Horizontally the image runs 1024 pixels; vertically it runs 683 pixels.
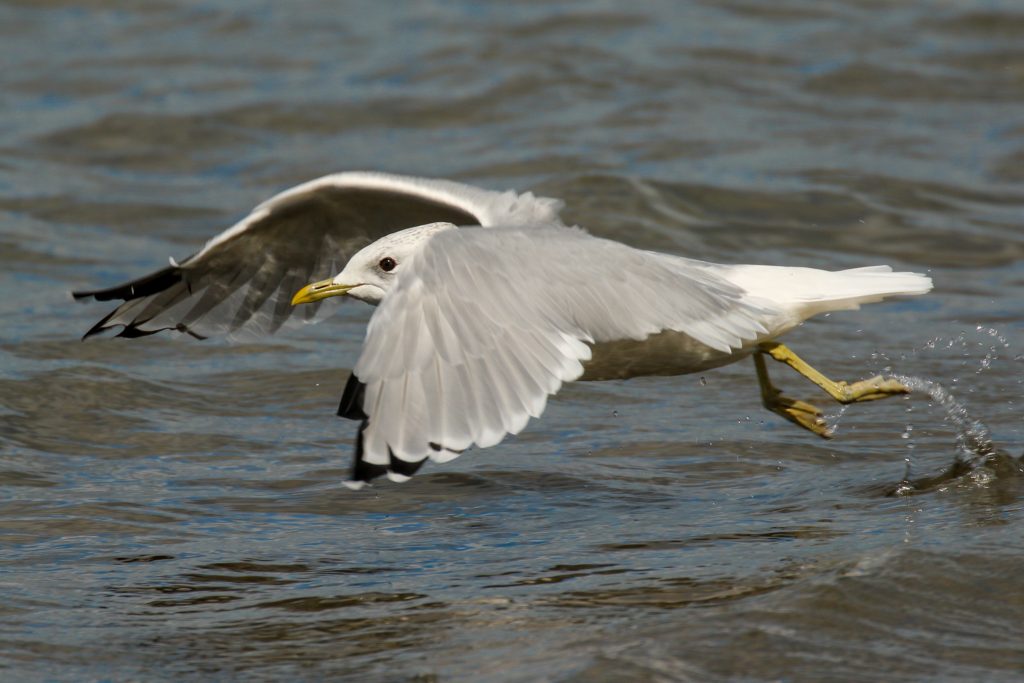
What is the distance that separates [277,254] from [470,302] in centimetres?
217

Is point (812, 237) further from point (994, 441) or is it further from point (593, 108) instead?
point (994, 441)

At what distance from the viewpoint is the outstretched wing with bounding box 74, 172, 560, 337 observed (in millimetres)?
6000

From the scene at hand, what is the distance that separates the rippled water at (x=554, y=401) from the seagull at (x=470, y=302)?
52 centimetres

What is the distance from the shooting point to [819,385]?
222 inches

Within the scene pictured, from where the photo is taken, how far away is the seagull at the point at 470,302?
431cm

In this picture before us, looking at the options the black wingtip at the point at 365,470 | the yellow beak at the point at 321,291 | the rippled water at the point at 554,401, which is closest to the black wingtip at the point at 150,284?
the rippled water at the point at 554,401

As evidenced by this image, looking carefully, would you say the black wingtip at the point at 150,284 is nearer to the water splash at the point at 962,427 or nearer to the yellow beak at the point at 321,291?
the yellow beak at the point at 321,291

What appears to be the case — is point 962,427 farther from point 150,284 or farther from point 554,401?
point 150,284

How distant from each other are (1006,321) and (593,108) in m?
5.37

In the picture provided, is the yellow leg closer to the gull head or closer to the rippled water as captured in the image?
the rippled water

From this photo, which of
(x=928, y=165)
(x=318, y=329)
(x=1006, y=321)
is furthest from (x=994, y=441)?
(x=928, y=165)

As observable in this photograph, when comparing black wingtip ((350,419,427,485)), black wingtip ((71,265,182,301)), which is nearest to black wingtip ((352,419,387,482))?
black wingtip ((350,419,427,485))

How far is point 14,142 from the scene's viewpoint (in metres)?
11.9

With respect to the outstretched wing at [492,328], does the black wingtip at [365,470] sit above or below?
below
